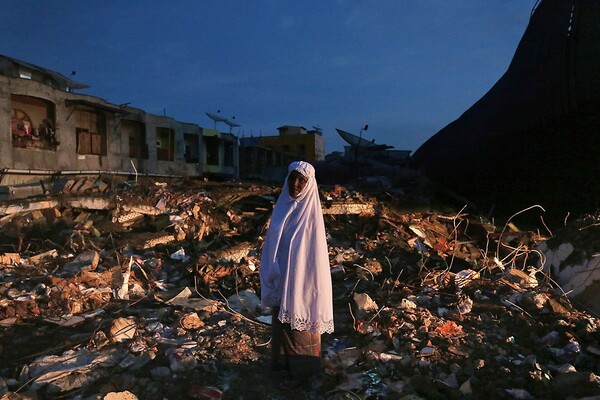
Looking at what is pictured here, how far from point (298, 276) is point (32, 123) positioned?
632 inches

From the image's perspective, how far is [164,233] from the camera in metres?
8.05

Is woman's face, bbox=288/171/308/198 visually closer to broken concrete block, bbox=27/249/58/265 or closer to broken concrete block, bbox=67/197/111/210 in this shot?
broken concrete block, bbox=27/249/58/265

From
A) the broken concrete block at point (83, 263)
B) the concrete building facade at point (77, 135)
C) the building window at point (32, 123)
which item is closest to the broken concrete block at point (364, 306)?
the broken concrete block at point (83, 263)

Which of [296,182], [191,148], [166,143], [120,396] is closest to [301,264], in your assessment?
[296,182]

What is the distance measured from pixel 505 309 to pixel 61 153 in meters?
16.5

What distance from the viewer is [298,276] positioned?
2.60 meters

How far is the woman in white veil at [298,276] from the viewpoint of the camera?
103 inches

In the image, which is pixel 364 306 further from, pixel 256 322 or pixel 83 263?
pixel 83 263

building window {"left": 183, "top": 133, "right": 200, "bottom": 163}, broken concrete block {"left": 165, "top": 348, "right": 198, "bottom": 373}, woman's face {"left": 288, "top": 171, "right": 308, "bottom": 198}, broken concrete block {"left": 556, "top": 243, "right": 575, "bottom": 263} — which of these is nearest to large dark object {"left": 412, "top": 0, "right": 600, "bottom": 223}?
broken concrete block {"left": 556, "top": 243, "right": 575, "bottom": 263}

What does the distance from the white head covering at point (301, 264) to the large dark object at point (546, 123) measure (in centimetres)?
873

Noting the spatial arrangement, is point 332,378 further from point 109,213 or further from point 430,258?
point 109,213

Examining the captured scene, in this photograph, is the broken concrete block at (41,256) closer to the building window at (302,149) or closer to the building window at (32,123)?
the building window at (32,123)

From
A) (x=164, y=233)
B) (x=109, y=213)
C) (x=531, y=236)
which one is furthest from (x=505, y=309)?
(x=109, y=213)

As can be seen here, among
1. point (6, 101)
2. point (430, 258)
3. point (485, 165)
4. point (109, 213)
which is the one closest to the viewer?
point (430, 258)
